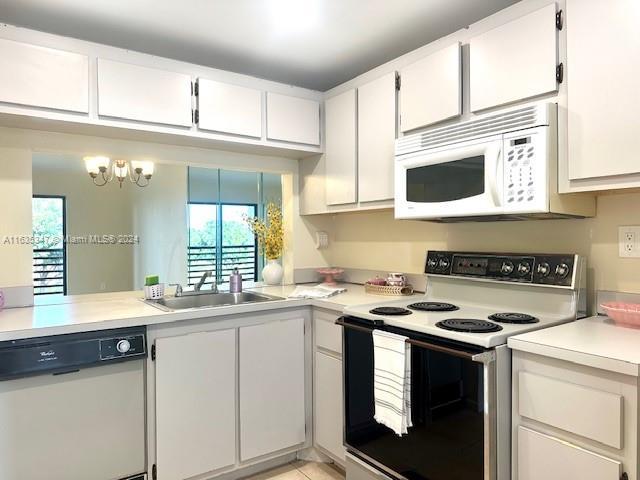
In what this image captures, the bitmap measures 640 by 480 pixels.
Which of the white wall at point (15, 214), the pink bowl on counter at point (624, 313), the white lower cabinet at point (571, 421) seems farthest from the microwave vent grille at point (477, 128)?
the white wall at point (15, 214)

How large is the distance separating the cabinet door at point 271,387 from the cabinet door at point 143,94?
1156 mm

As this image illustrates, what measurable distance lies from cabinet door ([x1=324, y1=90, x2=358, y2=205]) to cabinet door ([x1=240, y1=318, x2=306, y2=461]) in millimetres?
815

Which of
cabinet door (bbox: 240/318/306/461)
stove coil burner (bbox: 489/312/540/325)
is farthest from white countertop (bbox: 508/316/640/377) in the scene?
cabinet door (bbox: 240/318/306/461)

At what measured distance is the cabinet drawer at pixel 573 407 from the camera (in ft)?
3.94

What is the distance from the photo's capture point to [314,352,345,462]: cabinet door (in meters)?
2.21

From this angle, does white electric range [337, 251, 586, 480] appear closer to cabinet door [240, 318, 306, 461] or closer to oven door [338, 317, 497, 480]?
oven door [338, 317, 497, 480]

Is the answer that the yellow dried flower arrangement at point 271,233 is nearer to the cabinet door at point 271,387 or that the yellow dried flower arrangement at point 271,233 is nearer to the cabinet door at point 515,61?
the cabinet door at point 271,387

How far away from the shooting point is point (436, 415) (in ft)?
5.28

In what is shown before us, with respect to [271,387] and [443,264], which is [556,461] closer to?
[443,264]

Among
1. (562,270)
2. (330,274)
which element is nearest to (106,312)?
(330,274)

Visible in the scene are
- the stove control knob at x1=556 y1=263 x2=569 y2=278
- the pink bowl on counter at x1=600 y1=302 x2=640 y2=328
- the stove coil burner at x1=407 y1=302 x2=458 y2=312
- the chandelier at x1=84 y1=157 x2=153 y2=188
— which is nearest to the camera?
the pink bowl on counter at x1=600 y1=302 x2=640 y2=328

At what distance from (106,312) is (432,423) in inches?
58.6

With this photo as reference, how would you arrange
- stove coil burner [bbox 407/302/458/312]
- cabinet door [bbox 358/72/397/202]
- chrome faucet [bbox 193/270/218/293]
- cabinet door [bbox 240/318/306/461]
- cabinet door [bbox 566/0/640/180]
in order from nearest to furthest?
cabinet door [bbox 566/0/640/180]
stove coil burner [bbox 407/302/458/312]
cabinet door [bbox 240/318/306/461]
cabinet door [bbox 358/72/397/202]
chrome faucet [bbox 193/270/218/293]

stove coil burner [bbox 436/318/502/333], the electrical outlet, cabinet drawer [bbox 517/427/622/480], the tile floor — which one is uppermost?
the electrical outlet
